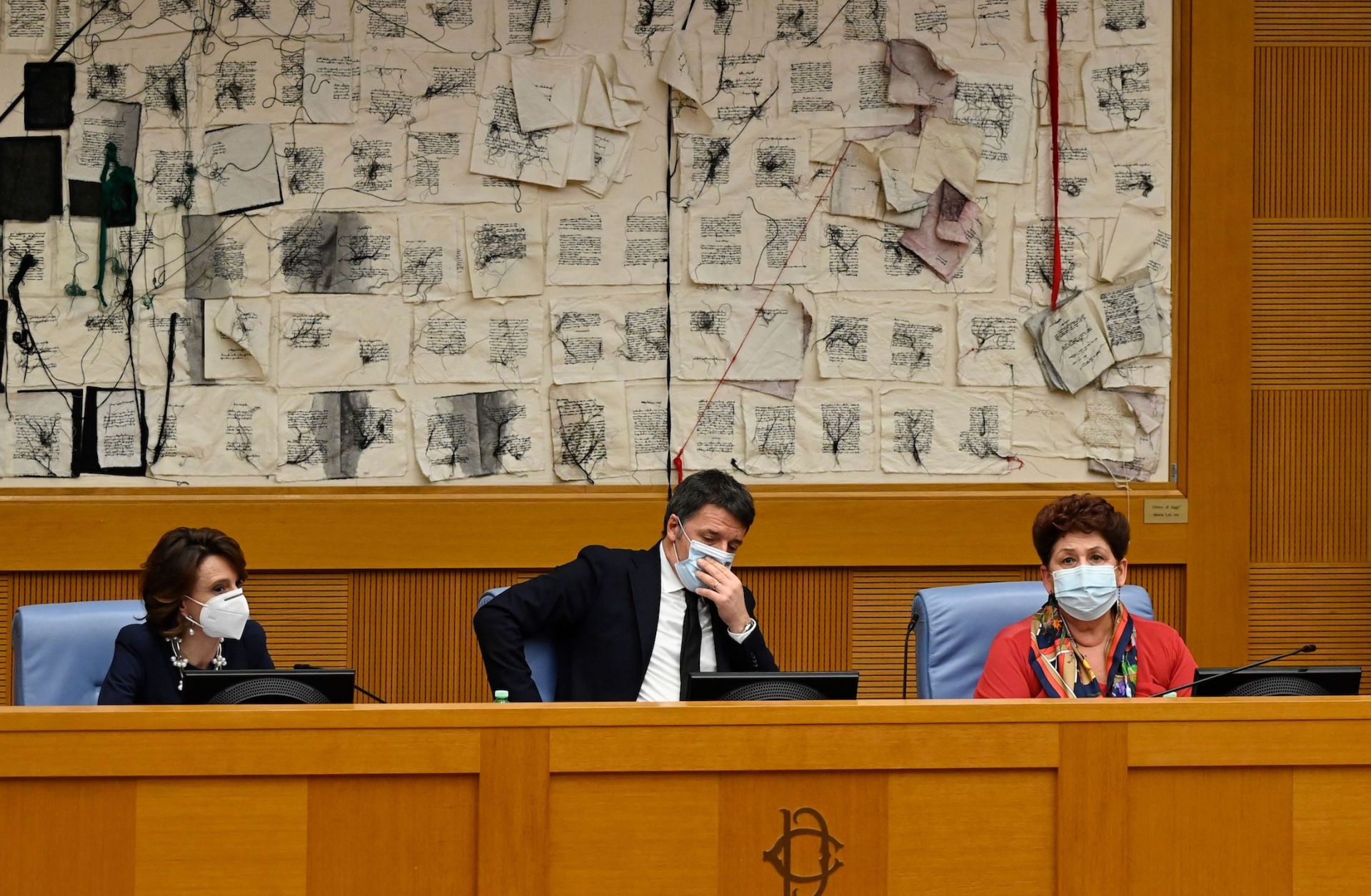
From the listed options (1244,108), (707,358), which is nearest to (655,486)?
(707,358)

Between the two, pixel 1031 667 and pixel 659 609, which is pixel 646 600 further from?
pixel 1031 667

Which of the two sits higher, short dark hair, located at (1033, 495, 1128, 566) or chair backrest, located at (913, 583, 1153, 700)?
short dark hair, located at (1033, 495, 1128, 566)

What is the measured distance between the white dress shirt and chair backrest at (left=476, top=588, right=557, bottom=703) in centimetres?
19

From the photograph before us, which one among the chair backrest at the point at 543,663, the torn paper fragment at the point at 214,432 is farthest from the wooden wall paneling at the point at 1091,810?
the torn paper fragment at the point at 214,432

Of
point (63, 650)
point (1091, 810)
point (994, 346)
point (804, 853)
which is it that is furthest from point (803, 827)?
point (994, 346)

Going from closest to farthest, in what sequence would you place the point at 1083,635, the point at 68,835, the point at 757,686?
the point at 68,835
the point at 757,686
the point at 1083,635

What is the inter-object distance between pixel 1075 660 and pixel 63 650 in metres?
1.93

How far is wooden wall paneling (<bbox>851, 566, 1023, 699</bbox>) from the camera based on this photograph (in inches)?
140

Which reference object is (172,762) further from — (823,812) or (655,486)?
(655,486)

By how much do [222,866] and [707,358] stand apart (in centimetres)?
198

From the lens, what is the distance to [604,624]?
9.05 feet

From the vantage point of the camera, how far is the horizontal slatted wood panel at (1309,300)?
11.8ft

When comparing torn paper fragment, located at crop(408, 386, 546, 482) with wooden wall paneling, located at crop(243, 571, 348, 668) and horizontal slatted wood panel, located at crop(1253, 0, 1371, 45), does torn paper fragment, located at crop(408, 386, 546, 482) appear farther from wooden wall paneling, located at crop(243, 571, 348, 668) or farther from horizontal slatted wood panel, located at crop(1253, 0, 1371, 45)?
horizontal slatted wood panel, located at crop(1253, 0, 1371, 45)

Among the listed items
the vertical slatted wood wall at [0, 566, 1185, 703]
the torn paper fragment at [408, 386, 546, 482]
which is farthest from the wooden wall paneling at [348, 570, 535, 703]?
the torn paper fragment at [408, 386, 546, 482]
